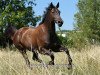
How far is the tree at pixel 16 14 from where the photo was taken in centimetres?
5719

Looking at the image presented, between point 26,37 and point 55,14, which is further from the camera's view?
point 26,37

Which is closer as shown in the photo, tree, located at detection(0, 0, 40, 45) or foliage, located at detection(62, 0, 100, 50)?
foliage, located at detection(62, 0, 100, 50)

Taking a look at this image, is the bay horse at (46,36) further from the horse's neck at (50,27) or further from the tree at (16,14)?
the tree at (16,14)

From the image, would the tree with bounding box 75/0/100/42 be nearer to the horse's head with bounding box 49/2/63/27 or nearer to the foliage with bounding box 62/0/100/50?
the foliage with bounding box 62/0/100/50

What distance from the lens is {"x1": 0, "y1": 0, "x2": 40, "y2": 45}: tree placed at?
5719 cm

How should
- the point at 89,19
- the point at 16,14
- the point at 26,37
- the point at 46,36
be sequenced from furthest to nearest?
the point at 16,14 → the point at 89,19 → the point at 26,37 → the point at 46,36

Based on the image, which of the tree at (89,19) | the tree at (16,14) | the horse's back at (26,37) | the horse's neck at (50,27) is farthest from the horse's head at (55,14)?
the tree at (16,14)

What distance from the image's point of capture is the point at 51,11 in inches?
410

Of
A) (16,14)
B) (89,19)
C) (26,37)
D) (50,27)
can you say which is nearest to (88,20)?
(89,19)

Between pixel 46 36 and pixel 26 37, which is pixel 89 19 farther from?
pixel 46 36

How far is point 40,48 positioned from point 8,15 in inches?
1906

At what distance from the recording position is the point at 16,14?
58.8m

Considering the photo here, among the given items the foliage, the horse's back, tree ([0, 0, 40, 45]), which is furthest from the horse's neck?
tree ([0, 0, 40, 45])

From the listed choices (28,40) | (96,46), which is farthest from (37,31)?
(96,46)
